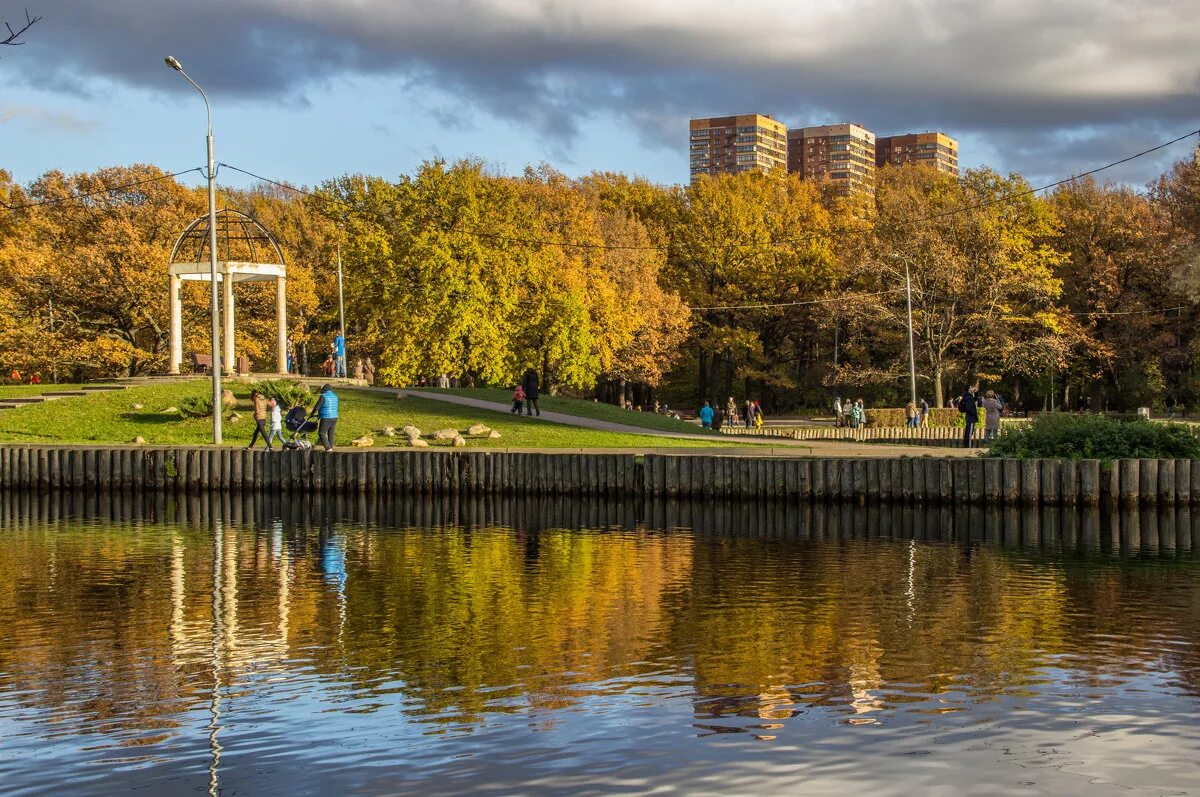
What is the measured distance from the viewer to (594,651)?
14484mm

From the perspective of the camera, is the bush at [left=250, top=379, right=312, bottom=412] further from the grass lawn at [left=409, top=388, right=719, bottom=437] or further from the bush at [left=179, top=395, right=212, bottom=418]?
the grass lawn at [left=409, top=388, right=719, bottom=437]

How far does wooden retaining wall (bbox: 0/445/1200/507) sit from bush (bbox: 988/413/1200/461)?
102cm

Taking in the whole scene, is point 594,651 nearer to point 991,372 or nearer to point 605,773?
point 605,773

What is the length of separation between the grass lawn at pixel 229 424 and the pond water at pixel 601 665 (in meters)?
15.3

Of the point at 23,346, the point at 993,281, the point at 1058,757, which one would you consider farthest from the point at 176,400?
the point at 993,281

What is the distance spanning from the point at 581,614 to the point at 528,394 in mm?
28573

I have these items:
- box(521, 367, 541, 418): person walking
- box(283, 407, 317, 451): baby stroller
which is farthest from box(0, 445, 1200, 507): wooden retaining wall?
box(521, 367, 541, 418): person walking

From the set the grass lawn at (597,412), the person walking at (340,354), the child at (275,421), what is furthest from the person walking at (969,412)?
the person walking at (340,354)

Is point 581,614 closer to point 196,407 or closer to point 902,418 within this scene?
point 196,407

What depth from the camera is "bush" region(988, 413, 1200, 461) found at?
31.4m

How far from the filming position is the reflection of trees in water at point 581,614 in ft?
41.8

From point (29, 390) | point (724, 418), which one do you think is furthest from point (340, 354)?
point (724, 418)

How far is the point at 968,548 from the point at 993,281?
51.0 metres

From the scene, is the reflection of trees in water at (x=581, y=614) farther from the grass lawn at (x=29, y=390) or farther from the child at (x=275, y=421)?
the grass lawn at (x=29, y=390)
